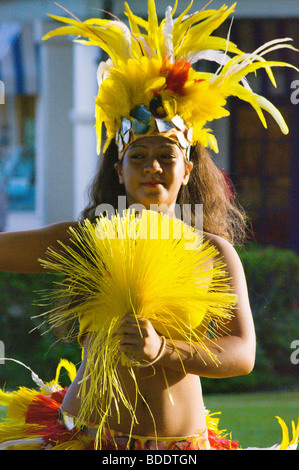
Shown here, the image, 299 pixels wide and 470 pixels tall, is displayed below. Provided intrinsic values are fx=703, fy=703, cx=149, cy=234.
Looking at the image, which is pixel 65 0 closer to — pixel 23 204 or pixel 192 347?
pixel 23 204

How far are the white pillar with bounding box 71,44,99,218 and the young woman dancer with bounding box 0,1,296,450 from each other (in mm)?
5932

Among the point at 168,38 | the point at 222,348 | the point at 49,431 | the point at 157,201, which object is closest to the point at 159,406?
the point at 222,348

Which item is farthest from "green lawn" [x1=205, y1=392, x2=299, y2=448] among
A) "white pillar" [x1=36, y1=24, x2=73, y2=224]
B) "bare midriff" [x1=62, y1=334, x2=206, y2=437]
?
"white pillar" [x1=36, y1=24, x2=73, y2=224]

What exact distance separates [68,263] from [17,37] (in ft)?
29.3

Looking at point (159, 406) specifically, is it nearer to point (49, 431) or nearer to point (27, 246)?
point (49, 431)

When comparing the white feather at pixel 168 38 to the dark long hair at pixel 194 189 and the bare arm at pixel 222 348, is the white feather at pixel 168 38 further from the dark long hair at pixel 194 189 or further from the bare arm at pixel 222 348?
the bare arm at pixel 222 348

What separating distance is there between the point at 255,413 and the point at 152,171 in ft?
13.2

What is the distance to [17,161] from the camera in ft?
36.3

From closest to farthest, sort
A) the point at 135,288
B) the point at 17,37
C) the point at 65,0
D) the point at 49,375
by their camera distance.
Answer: the point at 135,288 → the point at 49,375 → the point at 65,0 → the point at 17,37

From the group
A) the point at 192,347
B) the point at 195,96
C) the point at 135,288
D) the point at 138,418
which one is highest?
the point at 195,96

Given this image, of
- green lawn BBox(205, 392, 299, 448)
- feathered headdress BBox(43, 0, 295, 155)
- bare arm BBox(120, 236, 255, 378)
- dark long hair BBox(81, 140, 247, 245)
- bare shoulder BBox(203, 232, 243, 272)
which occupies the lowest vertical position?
green lawn BBox(205, 392, 299, 448)

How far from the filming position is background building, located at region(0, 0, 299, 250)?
8.55 meters

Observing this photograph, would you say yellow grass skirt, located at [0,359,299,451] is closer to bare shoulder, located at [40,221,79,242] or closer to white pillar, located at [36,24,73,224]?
bare shoulder, located at [40,221,79,242]
